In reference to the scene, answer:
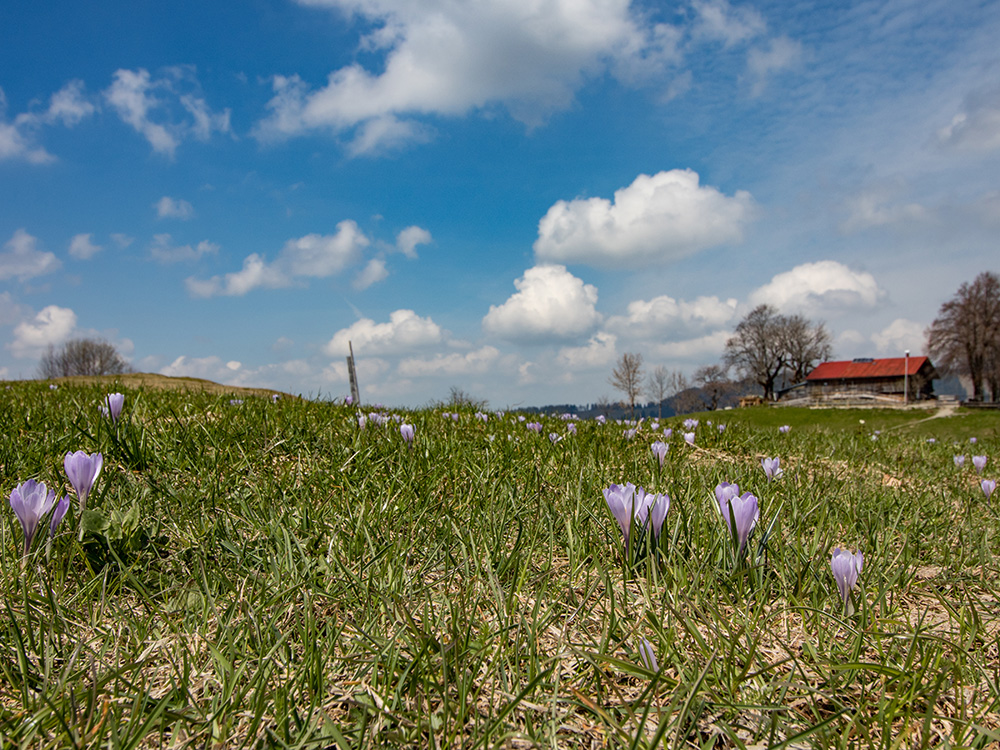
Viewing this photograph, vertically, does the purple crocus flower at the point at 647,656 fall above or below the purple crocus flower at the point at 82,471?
below

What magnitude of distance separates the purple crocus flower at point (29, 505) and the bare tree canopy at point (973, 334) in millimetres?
81309

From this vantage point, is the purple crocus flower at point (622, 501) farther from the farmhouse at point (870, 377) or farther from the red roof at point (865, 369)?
the red roof at point (865, 369)

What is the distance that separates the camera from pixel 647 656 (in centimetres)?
162

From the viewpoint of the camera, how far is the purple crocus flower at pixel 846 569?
77.4 inches

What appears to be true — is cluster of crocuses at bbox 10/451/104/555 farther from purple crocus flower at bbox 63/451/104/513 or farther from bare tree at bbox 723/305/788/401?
bare tree at bbox 723/305/788/401

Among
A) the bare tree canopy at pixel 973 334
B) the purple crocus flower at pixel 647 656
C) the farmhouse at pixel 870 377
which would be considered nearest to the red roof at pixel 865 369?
the farmhouse at pixel 870 377

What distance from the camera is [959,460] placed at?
6.52m

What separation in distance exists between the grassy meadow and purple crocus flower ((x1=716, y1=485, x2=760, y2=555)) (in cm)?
11

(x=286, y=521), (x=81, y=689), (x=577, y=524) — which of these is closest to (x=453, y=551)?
(x=577, y=524)

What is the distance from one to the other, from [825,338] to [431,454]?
9845 centimetres

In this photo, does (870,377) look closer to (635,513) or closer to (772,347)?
(772,347)

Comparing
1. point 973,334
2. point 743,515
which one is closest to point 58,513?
point 743,515

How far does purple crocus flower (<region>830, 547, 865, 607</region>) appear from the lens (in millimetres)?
1966

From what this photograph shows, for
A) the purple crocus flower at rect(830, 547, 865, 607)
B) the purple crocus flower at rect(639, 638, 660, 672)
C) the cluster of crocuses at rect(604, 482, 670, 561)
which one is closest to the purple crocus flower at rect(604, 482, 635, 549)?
the cluster of crocuses at rect(604, 482, 670, 561)
